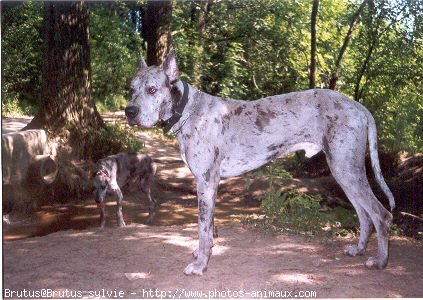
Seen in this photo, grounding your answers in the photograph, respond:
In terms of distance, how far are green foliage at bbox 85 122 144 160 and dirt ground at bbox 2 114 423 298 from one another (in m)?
3.07

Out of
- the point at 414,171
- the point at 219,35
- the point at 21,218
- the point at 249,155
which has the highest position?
the point at 219,35

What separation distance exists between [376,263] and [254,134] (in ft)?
6.86

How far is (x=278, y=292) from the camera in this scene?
4242mm

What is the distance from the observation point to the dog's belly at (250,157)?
16.0 feet

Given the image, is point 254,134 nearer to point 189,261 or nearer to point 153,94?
point 153,94

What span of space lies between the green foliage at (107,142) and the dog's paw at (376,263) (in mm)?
6983

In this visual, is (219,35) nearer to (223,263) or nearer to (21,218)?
(21,218)

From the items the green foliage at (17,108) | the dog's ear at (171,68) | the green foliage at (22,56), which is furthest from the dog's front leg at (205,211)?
the green foliage at (22,56)

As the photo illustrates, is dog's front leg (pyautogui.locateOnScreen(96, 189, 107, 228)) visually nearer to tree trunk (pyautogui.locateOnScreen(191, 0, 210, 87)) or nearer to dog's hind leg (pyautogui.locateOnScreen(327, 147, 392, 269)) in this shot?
dog's hind leg (pyautogui.locateOnScreen(327, 147, 392, 269))

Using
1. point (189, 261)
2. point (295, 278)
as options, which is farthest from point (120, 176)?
point (295, 278)

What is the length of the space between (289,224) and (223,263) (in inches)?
77.1

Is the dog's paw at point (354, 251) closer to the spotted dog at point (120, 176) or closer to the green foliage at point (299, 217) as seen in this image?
the green foliage at point (299, 217)

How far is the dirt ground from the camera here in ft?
14.0

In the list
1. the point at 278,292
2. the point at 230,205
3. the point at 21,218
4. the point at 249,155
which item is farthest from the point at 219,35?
the point at 278,292
